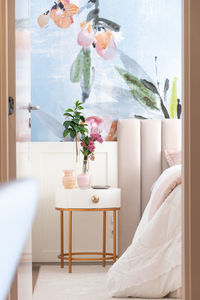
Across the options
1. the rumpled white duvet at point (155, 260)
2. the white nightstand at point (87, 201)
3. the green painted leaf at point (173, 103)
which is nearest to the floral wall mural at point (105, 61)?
the green painted leaf at point (173, 103)

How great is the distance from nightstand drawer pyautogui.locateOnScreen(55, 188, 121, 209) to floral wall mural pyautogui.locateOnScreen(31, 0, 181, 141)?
646mm

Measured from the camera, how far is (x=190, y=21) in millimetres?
1795

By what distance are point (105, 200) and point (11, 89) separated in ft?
7.26

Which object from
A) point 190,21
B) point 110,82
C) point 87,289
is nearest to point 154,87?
point 110,82

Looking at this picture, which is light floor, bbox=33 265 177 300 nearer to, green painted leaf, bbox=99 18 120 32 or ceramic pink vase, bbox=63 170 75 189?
ceramic pink vase, bbox=63 170 75 189

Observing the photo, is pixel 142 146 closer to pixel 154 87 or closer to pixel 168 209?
pixel 154 87

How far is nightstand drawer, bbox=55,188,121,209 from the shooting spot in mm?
3883

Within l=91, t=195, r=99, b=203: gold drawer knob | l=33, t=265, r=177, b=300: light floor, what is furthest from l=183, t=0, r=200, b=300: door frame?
l=91, t=195, r=99, b=203: gold drawer knob

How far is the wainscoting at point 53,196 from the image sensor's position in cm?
427

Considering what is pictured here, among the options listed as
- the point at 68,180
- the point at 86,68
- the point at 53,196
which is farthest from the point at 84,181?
the point at 86,68

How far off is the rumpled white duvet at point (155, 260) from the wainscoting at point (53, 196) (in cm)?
115

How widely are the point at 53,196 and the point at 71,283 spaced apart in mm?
964

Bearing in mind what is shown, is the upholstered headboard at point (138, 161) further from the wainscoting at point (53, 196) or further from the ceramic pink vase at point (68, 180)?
the ceramic pink vase at point (68, 180)

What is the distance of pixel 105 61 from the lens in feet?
14.5
